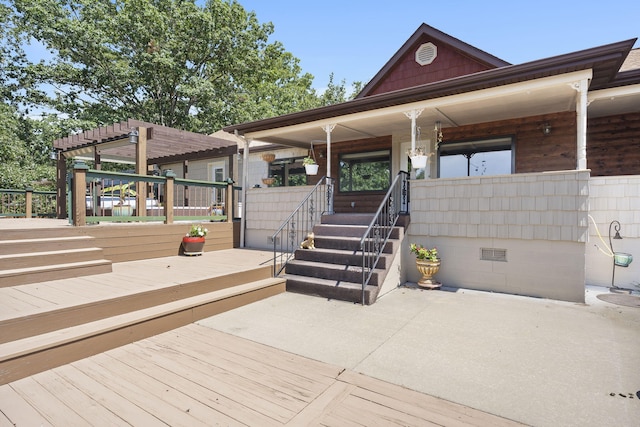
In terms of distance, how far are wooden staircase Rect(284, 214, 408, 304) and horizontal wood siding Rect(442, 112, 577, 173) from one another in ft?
10.6

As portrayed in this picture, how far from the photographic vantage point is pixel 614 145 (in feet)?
22.0

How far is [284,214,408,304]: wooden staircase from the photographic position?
16.9 ft

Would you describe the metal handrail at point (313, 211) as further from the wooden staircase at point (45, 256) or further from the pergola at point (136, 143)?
the pergola at point (136, 143)

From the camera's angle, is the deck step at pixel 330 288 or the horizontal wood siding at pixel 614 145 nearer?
the deck step at pixel 330 288

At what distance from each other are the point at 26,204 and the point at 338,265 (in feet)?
33.1

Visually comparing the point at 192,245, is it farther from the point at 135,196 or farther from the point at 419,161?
the point at 419,161

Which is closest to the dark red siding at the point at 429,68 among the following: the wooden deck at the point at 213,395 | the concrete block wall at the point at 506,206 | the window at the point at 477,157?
the window at the point at 477,157

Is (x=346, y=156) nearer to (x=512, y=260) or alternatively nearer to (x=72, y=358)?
(x=512, y=260)

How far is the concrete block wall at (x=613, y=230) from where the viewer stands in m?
5.51

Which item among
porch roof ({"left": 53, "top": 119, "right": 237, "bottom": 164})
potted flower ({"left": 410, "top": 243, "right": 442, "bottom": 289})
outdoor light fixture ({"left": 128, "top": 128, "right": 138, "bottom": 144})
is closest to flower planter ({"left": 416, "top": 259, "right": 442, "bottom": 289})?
potted flower ({"left": 410, "top": 243, "right": 442, "bottom": 289})

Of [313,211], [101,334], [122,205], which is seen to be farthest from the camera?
[313,211]

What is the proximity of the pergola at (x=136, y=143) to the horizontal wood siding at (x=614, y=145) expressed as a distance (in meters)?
9.02

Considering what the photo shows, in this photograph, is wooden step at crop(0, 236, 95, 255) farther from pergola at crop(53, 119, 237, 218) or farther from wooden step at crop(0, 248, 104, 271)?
pergola at crop(53, 119, 237, 218)

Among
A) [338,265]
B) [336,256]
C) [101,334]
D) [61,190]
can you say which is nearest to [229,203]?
[336,256]
